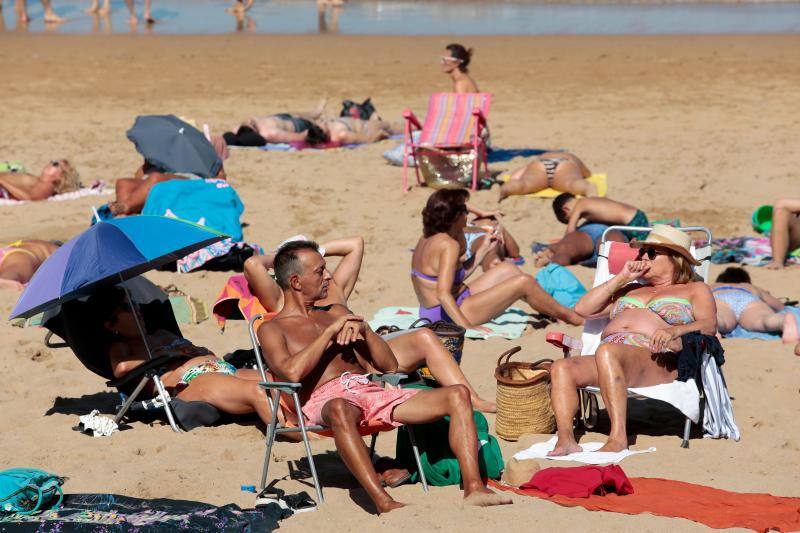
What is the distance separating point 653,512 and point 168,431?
2.38 meters

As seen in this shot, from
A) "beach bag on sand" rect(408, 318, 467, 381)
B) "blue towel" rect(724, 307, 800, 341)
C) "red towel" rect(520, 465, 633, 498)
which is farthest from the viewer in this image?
"blue towel" rect(724, 307, 800, 341)

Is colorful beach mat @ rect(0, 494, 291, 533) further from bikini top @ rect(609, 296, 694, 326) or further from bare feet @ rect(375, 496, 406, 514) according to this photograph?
bikini top @ rect(609, 296, 694, 326)

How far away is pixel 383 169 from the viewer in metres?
12.3

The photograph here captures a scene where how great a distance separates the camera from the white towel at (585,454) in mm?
5062

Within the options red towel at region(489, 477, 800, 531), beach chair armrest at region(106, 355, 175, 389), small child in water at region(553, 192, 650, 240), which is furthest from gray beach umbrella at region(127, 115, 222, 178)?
red towel at region(489, 477, 800, 531)

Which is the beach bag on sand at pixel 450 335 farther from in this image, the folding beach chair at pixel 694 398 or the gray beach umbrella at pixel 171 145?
the gray beach umbrella at pixel 171 145

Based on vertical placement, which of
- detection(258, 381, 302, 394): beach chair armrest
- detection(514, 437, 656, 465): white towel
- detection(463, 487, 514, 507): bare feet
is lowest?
detection(514, 437, 656, 465): white towel

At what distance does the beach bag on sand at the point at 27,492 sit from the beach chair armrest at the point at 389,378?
132 cm

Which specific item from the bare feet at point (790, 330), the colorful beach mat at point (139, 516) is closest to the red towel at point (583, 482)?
the colorful beach mat at point (139, 516)

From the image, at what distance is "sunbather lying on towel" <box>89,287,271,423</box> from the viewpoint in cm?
558

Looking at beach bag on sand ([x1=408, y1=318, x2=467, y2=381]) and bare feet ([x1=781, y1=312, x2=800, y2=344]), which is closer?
beach bag on sand ([x1=408, y1=318, x2=467, y2=381])

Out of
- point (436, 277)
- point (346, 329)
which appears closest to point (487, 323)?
point (436, 277)

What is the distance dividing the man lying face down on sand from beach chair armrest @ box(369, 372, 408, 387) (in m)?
0.05

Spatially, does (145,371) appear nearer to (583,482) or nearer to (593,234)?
(583,482)
